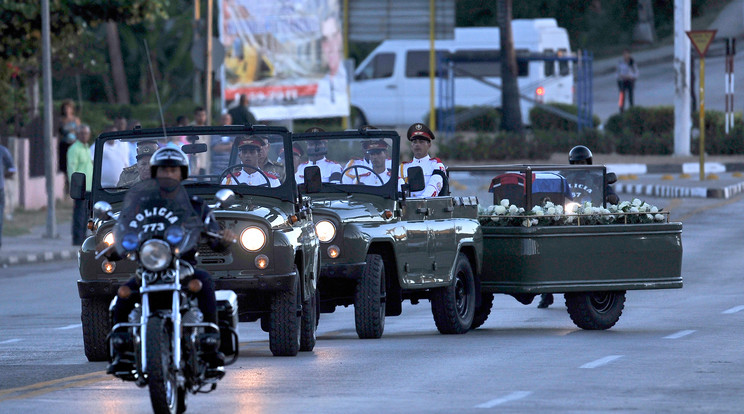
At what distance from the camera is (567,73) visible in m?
53.1

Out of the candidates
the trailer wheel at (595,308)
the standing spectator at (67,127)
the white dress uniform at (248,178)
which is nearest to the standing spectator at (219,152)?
the white dress uniform at (248,178)

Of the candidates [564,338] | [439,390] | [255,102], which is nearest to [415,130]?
[564,338]

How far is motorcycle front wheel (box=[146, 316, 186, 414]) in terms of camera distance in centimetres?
959

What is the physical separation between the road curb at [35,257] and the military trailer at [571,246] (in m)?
10.8

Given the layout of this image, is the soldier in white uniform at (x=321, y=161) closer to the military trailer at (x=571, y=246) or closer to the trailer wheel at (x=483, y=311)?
the military trailer at (x=571, y=246)

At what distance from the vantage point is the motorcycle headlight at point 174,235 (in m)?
9.88

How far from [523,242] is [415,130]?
1.42m

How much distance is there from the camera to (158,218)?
10000 mm

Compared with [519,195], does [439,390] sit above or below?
below

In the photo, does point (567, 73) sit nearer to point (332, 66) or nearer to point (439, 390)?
point (332, 66)

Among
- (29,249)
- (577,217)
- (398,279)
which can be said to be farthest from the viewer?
(29,249)

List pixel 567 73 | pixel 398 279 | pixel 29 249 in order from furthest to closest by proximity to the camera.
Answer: pixel 567 73
pixel 29 249
pixel 398 279

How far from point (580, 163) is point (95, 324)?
20.7 ft

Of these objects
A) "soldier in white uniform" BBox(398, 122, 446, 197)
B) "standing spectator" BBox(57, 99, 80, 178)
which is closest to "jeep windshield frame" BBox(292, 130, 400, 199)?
"soldier in white uniform" BBox(398, 122, 446, 197)
